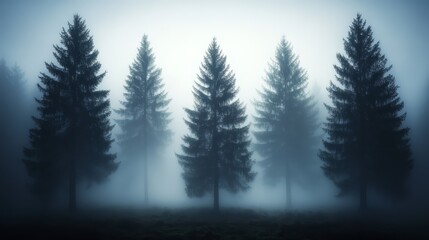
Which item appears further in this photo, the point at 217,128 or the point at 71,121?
the point at 217,128

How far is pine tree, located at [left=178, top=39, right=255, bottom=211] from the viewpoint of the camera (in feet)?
64.0

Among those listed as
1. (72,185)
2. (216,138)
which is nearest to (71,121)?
(72,185)

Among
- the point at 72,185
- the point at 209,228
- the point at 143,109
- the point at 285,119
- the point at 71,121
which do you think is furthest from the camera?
the point at 143,109

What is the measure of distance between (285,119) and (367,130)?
22.4ft

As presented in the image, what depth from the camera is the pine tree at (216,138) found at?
19.5 metres

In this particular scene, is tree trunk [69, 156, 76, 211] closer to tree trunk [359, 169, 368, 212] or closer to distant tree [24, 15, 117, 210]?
distant tree [24, 15, 117, 210]

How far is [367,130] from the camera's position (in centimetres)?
1795

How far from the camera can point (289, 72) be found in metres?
24.0

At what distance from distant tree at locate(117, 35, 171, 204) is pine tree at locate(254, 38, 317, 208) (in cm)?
993

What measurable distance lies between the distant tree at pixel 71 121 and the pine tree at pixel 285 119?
13952 mm

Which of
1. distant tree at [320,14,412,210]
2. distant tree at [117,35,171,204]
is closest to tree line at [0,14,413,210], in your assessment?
distant tree at [320,14,412,210]

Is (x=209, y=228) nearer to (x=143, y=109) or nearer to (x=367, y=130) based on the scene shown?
(x=367, y=130)

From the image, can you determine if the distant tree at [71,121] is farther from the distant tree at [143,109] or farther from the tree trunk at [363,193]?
the tree trunk at [363,193]

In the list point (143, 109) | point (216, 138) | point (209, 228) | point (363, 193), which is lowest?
point (209, 228)
